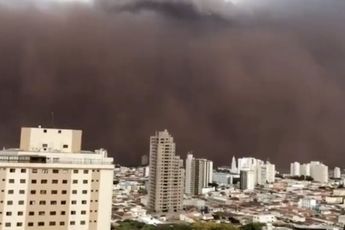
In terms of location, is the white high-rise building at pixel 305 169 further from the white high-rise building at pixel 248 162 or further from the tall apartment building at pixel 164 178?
the tall apartment building at pixel 164 178

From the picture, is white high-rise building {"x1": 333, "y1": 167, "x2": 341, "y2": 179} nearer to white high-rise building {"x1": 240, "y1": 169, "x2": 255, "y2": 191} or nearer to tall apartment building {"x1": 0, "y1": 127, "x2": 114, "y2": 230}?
white high-rise building {"x1": 240, "y1": 169, "x2": 255, "y2": 191}

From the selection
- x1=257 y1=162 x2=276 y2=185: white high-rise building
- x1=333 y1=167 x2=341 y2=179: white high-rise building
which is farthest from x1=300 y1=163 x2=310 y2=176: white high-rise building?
x1=257 y1=162 x2=276 y2=185: white high-rise building

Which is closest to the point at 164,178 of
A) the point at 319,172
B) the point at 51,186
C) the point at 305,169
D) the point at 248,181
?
the point at 248,181

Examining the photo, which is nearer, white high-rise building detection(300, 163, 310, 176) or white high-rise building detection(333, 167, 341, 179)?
white high-rise building detection(300, 163, 310, 176)

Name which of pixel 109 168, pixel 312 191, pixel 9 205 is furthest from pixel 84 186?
pixel 312 191

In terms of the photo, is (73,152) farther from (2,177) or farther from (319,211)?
(319,211)

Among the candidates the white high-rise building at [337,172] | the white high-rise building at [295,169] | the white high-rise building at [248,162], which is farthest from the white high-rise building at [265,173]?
the white high-rise building at [337,172]

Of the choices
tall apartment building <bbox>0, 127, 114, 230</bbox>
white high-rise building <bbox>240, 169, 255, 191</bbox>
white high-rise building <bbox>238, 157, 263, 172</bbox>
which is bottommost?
white high-rise building <bbox>240, 169, 255, 191</bbox>
